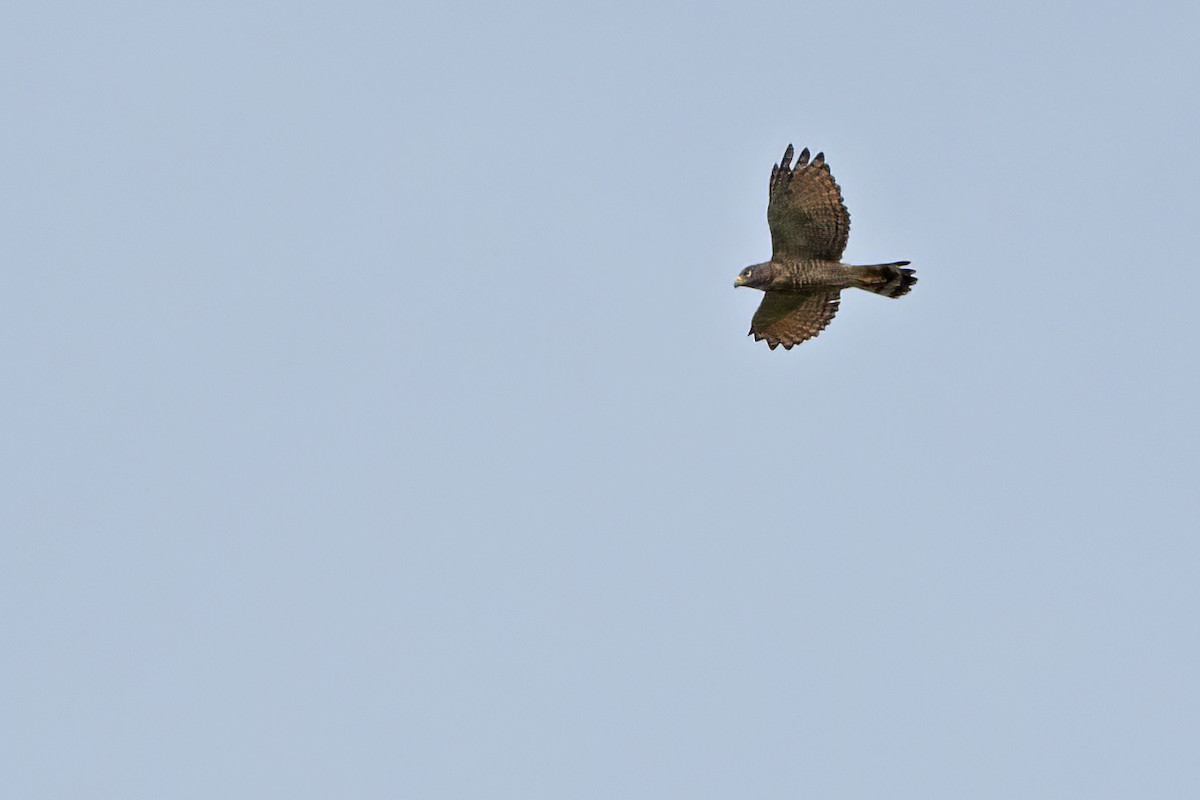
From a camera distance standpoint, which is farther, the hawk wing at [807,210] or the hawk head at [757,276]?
the hawk head at [757,276]

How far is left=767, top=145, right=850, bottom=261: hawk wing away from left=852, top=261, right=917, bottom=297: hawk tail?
20.2 inches

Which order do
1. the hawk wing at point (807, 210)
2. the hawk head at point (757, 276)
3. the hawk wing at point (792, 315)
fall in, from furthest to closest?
the hawk wing at point (792, 315) < the hawk head at point (757, 276) < the hawk wing at point (807, 210)

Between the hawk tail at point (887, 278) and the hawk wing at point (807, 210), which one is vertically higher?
the hawk wing at point (807, 210)

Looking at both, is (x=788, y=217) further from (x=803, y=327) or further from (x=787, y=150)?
(x=803, y=327)

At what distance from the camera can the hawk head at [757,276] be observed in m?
26.0

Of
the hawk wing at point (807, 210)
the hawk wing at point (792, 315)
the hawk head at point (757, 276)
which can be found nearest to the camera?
the hawk wing at point (807, 210)

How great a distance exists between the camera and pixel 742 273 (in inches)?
1042

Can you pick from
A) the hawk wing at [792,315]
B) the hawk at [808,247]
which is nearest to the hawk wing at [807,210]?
the hawk at [808,247]

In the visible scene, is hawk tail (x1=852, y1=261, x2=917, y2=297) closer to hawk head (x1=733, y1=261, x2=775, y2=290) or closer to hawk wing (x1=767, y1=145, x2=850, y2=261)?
hawk wing (x1=767, y1=145, x2=850, y2=261)

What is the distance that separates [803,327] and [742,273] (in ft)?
6.49

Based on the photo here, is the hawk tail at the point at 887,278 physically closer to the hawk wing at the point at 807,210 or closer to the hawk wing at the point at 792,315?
the hawk wing at the point at 807,210

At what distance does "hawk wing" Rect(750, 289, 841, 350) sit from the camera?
89.1ft

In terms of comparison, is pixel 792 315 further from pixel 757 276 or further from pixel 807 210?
pixel 807 210

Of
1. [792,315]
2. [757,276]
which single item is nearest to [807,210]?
[757,276]
